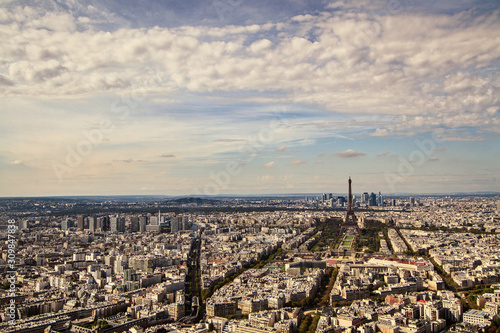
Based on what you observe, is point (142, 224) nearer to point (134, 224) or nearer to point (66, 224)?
point (134, 224)

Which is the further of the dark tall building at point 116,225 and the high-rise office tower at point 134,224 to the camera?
the high-rise office tower at point 134,224

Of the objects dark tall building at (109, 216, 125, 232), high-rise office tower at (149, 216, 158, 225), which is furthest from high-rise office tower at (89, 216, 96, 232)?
high-rise office tower at (149, 216, 158, 225)

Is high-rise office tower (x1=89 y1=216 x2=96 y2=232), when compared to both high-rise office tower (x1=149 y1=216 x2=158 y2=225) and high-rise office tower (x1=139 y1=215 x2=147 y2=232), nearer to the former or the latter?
high-rise office tower (x1=139 y1=215 x2=147 y2=232)

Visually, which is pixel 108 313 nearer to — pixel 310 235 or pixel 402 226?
pixel 310 235

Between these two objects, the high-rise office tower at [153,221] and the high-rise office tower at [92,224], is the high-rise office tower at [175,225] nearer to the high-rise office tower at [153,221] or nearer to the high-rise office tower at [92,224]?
the high-rise office tower at [153,221]

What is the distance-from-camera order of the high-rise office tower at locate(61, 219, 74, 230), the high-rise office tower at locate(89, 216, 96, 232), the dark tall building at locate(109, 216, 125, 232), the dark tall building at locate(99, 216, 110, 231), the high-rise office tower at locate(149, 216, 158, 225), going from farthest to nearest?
the high-rise office tower at locate(149, 216, 158, 225), the dark tall building at locate(99, 216, 110, 231), the dark tall building at locate(109, 216, 125, 232), the high-rise office tower at locate(89, 216, 96, 232), the high-rise office tower at locate(61, 219, 74, 230)

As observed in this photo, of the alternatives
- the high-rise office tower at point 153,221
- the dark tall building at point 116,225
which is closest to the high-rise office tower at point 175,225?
the dark tall building at point 116,225

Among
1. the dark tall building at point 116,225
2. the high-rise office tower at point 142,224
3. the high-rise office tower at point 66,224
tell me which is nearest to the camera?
the high-rise office tower at point 66,224

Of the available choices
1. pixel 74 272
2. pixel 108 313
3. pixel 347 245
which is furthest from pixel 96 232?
pixel 108 313

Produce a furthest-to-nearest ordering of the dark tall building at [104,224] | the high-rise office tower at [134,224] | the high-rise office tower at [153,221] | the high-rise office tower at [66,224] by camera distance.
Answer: the high-rise office tower at [153,221], the high-rise office tower at [134,224], the dark tall building at [104,224], the high-rise office tower at [66,224]

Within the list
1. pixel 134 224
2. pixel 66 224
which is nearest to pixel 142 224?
pixel 134 224

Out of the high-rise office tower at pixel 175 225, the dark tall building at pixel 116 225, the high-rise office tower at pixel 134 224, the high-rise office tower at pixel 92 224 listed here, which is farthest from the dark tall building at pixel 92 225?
the high-rise office tower at pixel 175 225
